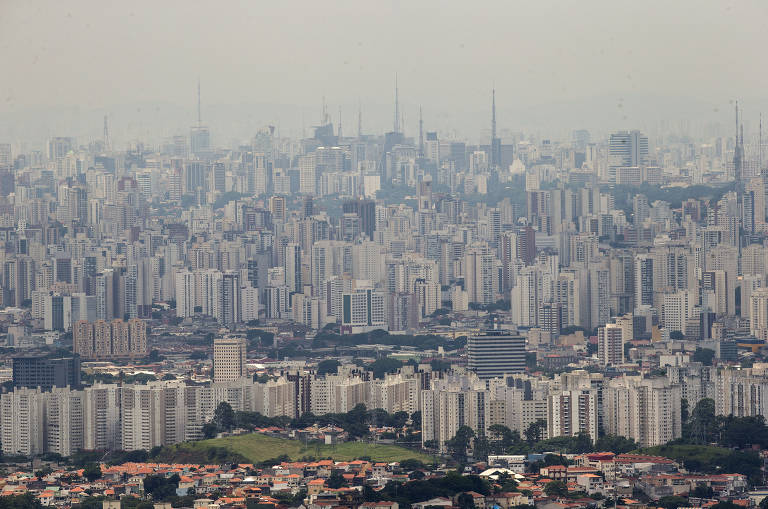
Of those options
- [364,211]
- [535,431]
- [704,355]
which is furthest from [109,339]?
[364,211]

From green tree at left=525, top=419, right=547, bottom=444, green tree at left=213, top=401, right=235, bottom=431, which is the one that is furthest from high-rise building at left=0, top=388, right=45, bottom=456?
green tree at left=525, top=419, right=547, bottom=444

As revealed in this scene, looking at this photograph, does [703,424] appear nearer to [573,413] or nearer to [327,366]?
[573,413]

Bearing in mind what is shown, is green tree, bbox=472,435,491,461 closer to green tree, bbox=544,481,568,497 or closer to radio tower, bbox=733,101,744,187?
green tree, bbox=544,481,568,497

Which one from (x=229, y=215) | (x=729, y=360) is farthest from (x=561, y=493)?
(x=229, y=215)

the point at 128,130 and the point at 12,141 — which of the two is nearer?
the point at 12,141

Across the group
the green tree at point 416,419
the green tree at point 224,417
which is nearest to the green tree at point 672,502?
the green tree at point 416,419

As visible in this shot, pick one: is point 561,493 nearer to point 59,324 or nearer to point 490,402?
point 490,402
